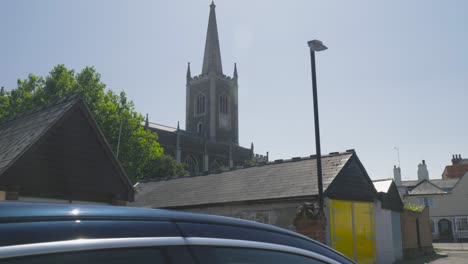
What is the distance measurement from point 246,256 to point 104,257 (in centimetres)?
69

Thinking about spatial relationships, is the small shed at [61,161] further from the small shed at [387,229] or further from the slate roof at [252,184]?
the small shed at [387,229]

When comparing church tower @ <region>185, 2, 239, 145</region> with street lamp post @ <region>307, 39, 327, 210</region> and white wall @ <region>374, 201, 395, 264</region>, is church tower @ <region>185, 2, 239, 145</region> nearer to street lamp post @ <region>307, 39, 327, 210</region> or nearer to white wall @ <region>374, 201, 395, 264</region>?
white wall @ <region>374, 201, 395, 264</region>

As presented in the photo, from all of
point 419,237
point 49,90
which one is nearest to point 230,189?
point 419,237

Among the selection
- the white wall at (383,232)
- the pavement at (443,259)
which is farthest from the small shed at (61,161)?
the pavement at (443,259)

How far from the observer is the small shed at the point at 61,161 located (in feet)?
41.5

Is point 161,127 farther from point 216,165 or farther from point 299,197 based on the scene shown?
point 299,197

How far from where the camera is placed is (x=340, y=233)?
17531 millimetres

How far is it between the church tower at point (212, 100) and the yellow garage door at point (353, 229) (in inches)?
2761

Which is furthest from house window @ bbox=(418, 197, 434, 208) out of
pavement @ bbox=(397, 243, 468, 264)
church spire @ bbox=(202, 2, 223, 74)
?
church spire @ bbox=(202, 2, 223, 74)

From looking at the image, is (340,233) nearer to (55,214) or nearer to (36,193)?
(36,193)

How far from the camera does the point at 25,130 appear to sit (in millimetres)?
14766

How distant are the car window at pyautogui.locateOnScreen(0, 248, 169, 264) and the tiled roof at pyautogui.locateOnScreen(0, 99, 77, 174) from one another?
12139 millimetres

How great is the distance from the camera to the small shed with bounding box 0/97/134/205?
1266 cm

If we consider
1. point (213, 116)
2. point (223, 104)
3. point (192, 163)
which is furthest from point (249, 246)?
point (223, 104)
